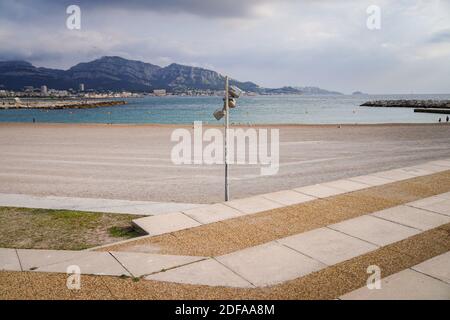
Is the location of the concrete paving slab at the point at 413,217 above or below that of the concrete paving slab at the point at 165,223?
above

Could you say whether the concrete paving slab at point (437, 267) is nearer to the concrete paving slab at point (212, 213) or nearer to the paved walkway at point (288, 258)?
the paved walkway at point (288, 258)

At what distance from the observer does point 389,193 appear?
1005cm

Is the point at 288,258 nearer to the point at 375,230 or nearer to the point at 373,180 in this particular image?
the point at 375,230

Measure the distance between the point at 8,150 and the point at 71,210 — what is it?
15.9m

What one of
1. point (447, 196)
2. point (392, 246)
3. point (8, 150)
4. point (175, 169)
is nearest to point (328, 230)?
point (392, 246)

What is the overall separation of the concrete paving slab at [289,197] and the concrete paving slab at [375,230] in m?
1.80

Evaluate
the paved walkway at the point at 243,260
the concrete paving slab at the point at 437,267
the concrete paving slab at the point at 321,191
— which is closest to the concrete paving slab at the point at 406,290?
the concrete paving slab at the point at 437,267

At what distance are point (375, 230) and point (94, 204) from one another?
7861 millimetres

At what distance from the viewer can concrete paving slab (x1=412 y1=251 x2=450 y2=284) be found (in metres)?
5.35

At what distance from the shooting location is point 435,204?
8969mm

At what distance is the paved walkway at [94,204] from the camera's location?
9.32 m

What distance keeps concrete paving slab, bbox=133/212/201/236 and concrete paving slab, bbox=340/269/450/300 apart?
3.96 m

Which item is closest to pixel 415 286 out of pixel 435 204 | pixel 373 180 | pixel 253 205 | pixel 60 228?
pixel 253 205

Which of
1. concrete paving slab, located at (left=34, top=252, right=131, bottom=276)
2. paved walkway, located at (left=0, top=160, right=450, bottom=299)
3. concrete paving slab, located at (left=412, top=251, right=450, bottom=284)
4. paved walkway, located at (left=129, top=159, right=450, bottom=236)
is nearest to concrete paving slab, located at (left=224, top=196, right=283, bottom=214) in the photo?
paved walkway, located at (left=129, top=159, right=450, bottom=236)
